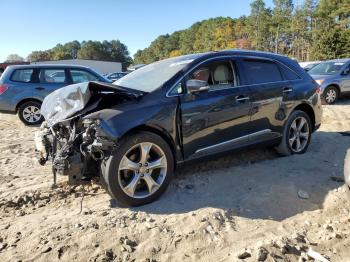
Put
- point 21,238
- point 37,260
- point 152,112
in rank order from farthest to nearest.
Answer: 1. point 152,112
2. point 21,238
3. point 37,260

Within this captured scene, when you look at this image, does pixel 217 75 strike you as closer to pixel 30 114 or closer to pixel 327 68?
pixel 30 114

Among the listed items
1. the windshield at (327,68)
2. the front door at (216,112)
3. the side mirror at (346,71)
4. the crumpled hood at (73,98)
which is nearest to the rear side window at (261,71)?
the front door at (216,112)

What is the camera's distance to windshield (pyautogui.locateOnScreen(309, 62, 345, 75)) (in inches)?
524

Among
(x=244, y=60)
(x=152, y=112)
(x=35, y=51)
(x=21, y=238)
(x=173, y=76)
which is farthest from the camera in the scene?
(x=35, y=51)

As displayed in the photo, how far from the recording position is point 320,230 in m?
3.81

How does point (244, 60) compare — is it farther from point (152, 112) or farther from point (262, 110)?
point (152, 112)

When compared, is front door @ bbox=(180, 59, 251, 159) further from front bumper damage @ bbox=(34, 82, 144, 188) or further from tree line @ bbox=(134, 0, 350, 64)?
tree line @ bbox=(134, 0, 350, 64)

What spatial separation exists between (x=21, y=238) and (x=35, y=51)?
459ft

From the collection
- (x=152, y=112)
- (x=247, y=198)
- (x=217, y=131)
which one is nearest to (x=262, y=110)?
(x=217, y=131)

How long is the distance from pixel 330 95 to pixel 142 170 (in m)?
10.2

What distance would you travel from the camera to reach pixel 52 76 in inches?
412

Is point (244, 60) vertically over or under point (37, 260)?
over

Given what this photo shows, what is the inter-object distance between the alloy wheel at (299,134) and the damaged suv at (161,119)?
6.3 inches

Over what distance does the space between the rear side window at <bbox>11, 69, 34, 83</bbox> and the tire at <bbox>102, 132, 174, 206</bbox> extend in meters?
7.11
